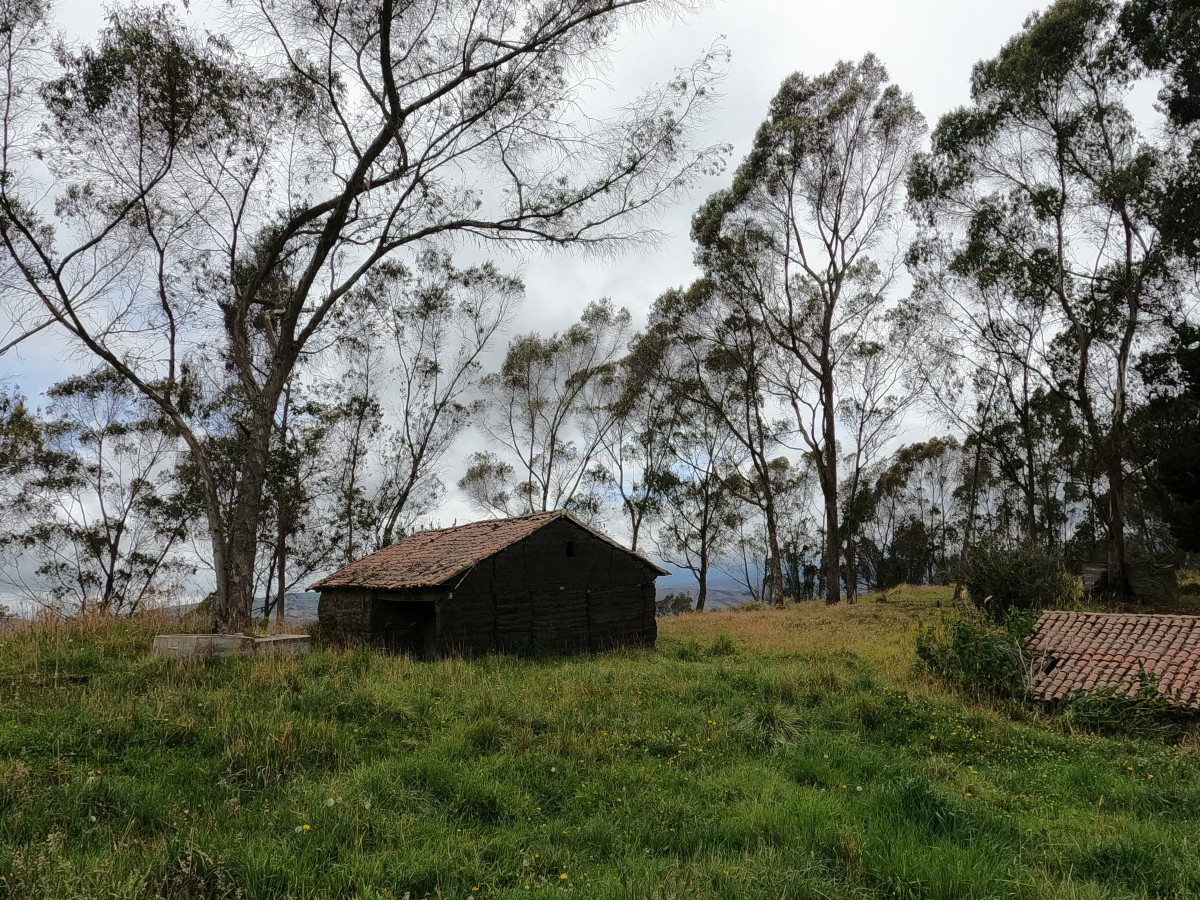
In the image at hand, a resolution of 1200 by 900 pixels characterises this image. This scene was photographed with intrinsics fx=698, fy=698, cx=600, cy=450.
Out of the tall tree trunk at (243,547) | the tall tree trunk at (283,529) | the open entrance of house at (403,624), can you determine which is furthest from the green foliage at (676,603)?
the tall tree trunk at (243,547)

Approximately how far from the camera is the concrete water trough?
34.4ft

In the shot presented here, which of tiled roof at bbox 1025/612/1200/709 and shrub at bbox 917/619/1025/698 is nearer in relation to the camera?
tiled roof at bbox 1025/612/1200/709

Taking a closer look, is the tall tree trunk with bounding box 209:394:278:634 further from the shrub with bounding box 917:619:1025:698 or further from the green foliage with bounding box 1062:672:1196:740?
the green foliage with bounding box 1062:672:1196:740

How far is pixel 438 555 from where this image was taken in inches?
661

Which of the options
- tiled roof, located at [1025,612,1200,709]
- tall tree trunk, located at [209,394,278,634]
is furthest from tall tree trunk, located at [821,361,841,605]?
tall tree trunk, located at [209,394,278,634]

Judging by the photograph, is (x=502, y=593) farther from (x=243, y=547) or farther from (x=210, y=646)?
(x=210, y=646)

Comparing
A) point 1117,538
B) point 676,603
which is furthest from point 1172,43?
point 676,603

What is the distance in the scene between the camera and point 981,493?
49312 mm

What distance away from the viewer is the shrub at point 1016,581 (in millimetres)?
19062

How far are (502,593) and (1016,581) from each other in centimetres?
1416

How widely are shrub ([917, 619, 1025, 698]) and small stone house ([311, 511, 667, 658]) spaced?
7.34m

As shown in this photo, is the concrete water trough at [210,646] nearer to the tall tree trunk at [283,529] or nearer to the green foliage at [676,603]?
the tall tree trunk at [283,529]

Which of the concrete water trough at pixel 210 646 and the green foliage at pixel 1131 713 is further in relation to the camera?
the concrete water trough at pixel 210 646

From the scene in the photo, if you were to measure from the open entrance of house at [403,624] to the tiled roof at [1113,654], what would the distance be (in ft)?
37.5
